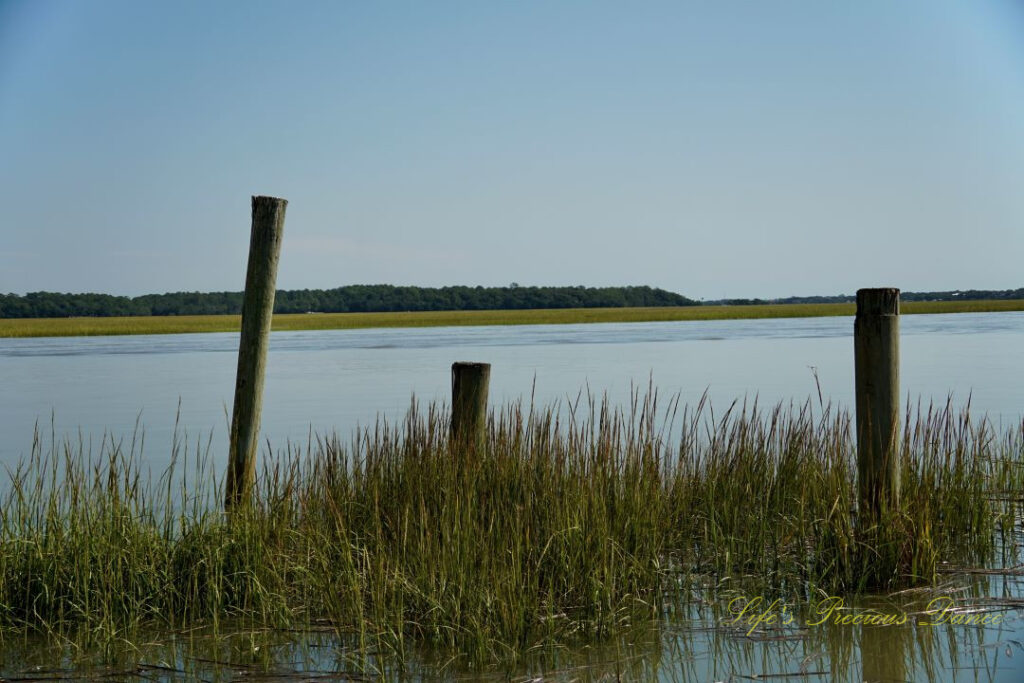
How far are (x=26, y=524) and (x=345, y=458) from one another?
202 centimetres

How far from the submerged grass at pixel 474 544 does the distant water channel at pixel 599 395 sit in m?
0.28

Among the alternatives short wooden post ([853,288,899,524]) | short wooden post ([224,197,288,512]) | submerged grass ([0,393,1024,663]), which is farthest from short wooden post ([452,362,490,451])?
short wooden post ([853,288,899,524])

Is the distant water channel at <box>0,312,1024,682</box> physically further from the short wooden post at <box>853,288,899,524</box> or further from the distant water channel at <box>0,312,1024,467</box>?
the short wooden post at <box>853,288,899,524</box>

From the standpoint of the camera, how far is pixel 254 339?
6.03 meters

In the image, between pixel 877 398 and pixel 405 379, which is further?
pixel 405 379

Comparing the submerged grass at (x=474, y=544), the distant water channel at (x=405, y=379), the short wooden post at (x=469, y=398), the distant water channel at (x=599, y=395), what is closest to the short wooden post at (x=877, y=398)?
the submerged grass at (x=474, y=544)

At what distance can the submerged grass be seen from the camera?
466 centimetres

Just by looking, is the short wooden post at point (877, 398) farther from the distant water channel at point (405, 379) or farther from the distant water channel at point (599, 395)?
the distant water channel at point (405, 379)

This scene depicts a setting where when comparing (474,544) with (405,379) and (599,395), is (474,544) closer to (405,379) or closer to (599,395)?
(599,395)

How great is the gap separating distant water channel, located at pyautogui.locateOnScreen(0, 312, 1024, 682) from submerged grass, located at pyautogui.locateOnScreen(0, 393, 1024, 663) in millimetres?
282

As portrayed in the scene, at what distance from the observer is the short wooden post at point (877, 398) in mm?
5457

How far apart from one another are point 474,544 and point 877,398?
259 cm

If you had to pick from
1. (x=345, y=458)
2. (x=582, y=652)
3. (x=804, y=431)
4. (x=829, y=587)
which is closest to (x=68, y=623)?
(x=345, y=458)

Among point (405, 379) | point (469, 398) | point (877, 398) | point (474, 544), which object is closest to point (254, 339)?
point (469, 398)
